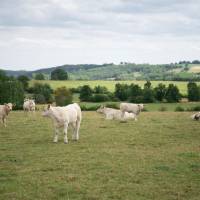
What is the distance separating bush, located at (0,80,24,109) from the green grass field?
A: 50098mm

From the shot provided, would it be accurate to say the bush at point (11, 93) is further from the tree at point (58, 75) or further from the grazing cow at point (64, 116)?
the grazing cow at point (64, 116)

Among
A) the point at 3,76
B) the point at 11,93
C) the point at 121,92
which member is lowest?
the point at 121,92

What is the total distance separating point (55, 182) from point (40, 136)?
11254mm

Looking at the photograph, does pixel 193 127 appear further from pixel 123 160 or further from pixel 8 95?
pixel 8 95

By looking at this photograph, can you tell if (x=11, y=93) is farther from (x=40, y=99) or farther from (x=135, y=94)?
(x=135, y=94)

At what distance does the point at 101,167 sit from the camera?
48.2ft

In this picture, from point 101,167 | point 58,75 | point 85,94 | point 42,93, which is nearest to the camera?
point 101,167

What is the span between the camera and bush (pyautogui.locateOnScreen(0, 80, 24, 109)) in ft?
241

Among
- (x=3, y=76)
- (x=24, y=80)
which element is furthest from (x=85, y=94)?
(x=24, y=80)

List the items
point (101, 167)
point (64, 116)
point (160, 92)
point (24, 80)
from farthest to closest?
point (24, 80) → point (160, 92) → point (64, 116) → point (101, 167)

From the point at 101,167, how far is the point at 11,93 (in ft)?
200

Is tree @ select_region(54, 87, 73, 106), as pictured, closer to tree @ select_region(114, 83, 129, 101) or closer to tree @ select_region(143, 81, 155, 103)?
tree @ select_region(114, 83, 129, 101)

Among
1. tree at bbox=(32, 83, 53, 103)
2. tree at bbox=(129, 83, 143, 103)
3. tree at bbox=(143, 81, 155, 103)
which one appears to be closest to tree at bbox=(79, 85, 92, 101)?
tree at bbox=(32, 83, 53, 103)

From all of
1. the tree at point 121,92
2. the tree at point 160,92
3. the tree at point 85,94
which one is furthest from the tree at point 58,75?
the tree at point 160,92
